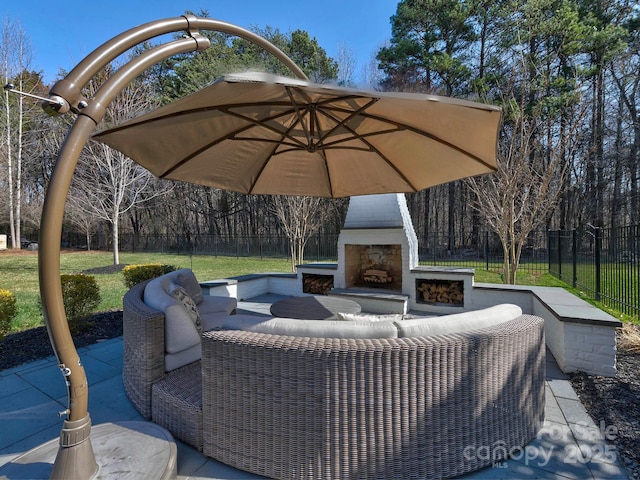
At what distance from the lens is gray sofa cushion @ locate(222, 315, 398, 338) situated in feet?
5.94

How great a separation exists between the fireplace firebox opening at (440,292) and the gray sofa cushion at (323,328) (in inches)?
161

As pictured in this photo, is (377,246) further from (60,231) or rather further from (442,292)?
(60,231)

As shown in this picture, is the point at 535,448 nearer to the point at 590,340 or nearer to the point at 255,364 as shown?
the point at 590,340

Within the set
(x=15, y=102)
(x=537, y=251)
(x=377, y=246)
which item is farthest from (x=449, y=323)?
(x=15, y=102)

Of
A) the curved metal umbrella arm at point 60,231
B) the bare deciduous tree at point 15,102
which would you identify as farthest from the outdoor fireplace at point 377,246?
the bare deciduous tree at point 15,102

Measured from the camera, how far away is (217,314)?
12.6 feet

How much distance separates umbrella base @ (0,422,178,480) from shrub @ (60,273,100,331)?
2.85 metres

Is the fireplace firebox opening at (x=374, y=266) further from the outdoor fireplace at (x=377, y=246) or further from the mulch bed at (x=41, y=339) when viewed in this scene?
the mulch bed at (x=41, y=339)

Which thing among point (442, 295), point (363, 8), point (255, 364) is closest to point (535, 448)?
point (255, 364)

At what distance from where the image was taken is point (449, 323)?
190 cm

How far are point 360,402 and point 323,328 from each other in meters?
0.43

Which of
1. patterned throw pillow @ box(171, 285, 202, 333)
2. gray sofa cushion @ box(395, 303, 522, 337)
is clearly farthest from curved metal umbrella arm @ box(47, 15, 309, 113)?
gray sofa cushion @ box(395, 303, 522, 337)

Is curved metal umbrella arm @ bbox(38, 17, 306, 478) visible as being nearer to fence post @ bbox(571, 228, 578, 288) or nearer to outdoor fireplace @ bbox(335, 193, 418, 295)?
outdoor fireplace @ bbox(335, 193, 418, 295)

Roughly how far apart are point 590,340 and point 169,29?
428 centimetres
